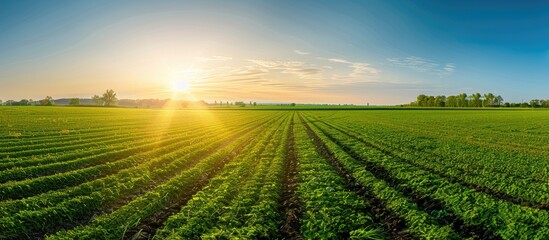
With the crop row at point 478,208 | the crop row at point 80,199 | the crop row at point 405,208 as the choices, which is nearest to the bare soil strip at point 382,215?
the crop row at point 405,208

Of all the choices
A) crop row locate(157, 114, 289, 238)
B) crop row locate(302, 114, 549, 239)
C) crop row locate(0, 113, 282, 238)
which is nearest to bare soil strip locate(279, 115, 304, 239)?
crop row locate(157, 114, 289, 238)

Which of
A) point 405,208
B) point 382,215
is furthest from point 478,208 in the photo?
point 382,215

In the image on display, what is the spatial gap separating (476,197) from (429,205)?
6.91 feet

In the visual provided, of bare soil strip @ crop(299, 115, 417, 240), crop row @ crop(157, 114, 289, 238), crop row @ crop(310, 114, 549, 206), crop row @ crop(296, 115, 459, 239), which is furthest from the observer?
crop row @ crop(310, 114, 549, 206)

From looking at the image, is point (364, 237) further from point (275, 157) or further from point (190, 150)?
point (190, 150)

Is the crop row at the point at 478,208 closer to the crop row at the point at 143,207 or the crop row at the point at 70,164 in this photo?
the crop row at the point at 143,207

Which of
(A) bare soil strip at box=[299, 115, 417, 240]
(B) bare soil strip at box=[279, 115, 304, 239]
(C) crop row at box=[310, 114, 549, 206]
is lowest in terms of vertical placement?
(B) bare soil strip at box=[279, 115, 304, 239]

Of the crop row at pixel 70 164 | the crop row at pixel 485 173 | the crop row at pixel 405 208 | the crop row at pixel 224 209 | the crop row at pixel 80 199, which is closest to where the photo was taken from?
the crop row at pixel 405 208

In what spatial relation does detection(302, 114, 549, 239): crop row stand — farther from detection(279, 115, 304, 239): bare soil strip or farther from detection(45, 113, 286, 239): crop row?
detection(45, 113, 286, 239): crop row

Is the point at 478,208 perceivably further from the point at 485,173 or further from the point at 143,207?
the point at 143,207

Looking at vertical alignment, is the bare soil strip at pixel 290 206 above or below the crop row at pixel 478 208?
below

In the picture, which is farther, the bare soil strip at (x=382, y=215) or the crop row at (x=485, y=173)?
the crop row at (x=485, y=173)

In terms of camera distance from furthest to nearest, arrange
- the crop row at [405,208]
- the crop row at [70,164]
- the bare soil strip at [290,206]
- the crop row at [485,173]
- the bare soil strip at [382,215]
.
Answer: the crop row at [70,164]
the crop row at [485,173]
the bare soil strip at [290,206]
the bare soil strip at [382,215]
the crop row at [405,208]

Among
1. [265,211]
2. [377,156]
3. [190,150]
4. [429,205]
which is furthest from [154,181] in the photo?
[377,156]
